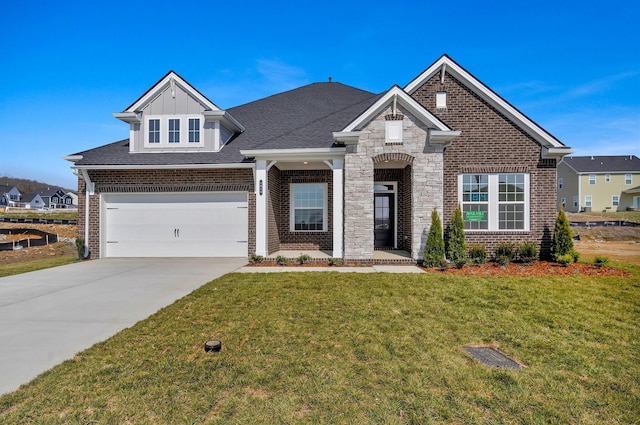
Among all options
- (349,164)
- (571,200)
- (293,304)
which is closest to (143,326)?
(293,304)

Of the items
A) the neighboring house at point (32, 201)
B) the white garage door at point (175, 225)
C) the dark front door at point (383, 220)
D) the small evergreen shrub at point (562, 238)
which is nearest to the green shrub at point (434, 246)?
the dark front door at point (383, 220)

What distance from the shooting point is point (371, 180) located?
33.3 feet

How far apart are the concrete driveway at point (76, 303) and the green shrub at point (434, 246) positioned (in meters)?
5.68

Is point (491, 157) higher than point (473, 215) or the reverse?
higher

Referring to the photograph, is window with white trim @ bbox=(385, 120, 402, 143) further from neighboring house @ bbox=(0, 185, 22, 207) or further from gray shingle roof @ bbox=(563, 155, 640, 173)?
neighboring house @ bbox=(0, 185, 22, 207)

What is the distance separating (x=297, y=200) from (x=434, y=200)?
5253mm

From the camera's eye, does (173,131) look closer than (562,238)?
No

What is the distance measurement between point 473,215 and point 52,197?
116728mm

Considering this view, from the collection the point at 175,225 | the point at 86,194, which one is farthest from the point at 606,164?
the point at 86,194

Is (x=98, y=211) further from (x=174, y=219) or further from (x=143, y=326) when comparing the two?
(x=143, y=326)

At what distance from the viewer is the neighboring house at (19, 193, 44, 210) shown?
87569 mm

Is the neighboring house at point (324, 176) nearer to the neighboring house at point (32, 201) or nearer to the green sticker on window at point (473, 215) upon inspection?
the green sticker on window at point (473, 215)

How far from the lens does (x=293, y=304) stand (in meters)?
5.91

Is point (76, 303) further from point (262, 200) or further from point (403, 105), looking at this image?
point (403, 105)
